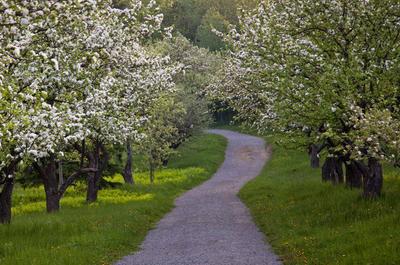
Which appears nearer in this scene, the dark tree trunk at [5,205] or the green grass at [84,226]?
the green grass at [84,226]

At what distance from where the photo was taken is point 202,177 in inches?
2024

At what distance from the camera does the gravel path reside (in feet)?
55.3

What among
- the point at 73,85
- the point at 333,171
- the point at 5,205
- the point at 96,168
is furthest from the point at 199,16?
the point at 73,85

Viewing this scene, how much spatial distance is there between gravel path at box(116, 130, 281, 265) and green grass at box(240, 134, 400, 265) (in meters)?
0.78

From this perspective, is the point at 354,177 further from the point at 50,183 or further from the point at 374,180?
the point at 50,183

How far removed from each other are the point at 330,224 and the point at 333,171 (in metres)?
12.4

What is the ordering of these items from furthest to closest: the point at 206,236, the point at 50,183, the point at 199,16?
1. the point at 199,16
2. the point at 50,183
3. the point at 206,236

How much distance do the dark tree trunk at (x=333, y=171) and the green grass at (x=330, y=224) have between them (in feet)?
4.57

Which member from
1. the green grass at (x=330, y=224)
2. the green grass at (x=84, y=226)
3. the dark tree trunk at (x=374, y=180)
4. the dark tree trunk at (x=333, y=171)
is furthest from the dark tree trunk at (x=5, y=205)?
the dark tree trunk at (x=333, y=171)

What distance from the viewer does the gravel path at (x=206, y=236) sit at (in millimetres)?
16844

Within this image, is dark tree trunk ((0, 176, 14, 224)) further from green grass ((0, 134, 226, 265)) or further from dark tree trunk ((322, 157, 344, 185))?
dark tree trunk ((322, 157, 344, 185))

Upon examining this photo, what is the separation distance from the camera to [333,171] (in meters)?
31.5

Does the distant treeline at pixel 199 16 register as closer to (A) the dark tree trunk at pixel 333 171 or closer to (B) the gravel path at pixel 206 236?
(B) the gravel path at pixel 206 236

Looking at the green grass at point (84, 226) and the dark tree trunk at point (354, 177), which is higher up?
the dark tree trunk at point (354, 177)
